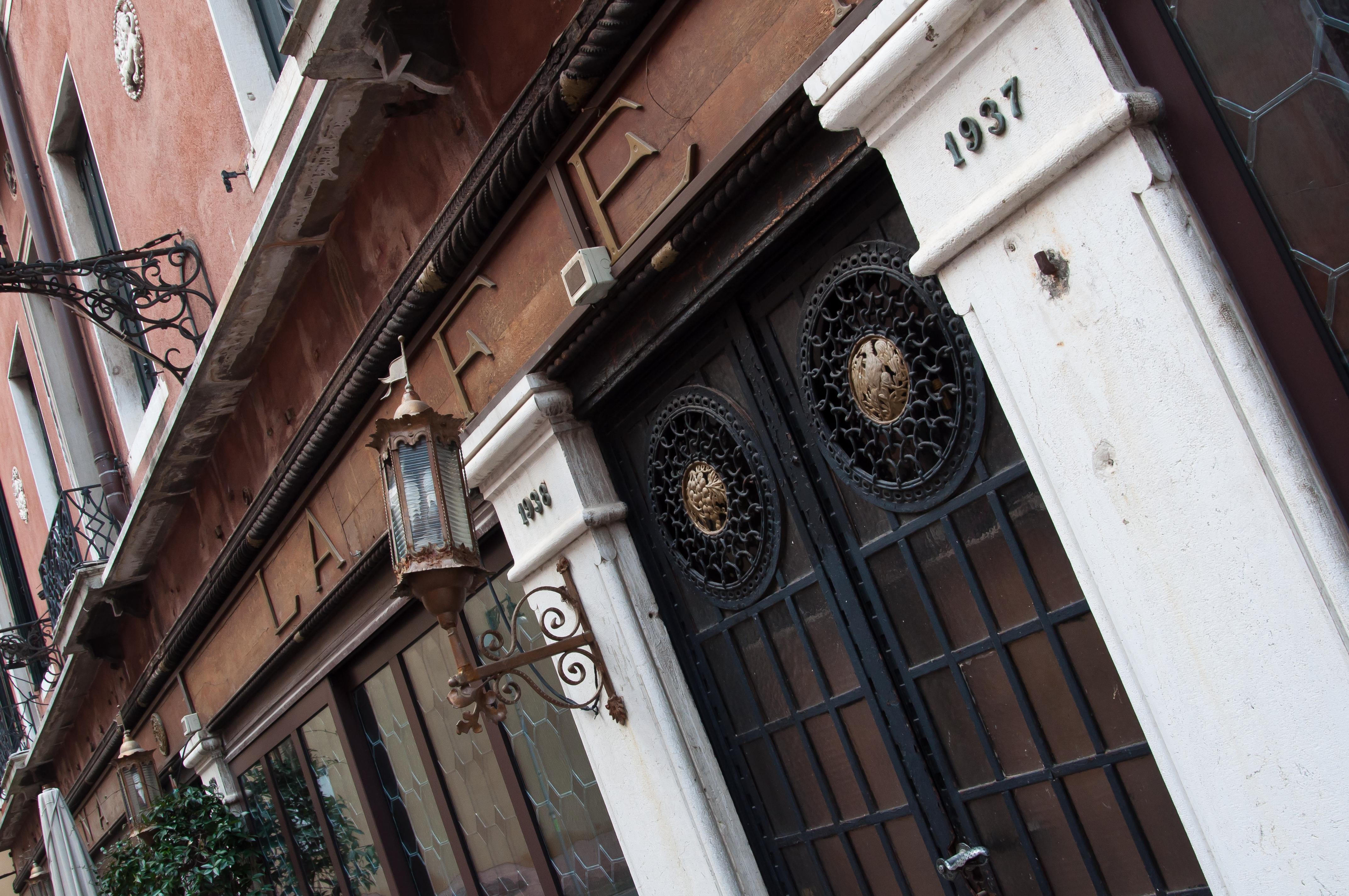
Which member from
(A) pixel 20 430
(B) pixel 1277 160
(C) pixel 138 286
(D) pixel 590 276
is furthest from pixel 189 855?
(B) pixel 1277 160

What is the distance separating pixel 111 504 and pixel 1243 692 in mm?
9302

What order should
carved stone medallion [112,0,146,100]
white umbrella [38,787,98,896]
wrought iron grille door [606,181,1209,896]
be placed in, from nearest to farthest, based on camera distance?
wrought iron grille door [606,181,1209,896]
carved stone medallion [112,0,146,100]
white umbrella [38,787,98,896]

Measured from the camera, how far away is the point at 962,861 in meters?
2.99

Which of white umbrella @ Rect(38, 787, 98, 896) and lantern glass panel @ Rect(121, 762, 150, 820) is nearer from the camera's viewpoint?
white umbrella @ Rect(38, 787, 98, 896)

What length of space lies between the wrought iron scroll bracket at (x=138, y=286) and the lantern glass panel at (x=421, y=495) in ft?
11.7

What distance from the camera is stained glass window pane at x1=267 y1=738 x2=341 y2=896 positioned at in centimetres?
704

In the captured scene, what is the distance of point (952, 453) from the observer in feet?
9.57

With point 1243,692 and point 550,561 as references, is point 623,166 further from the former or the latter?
point 1243,692

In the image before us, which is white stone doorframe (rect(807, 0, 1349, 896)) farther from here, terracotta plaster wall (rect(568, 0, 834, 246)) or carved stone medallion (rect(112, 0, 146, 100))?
carved stone medallion (rect(112, 0, 146, 100))

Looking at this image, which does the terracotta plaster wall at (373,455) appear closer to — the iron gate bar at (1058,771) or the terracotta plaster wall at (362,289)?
the terracotta plaster wall at (362,289)

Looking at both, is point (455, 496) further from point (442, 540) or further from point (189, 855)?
point (189, 855)

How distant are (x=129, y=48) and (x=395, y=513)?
5044 mm

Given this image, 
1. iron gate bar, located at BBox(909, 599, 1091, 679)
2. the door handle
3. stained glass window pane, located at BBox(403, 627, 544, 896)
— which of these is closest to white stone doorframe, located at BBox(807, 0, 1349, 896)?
iron gate bar, located at BBox(909, 599, 1091, 679)

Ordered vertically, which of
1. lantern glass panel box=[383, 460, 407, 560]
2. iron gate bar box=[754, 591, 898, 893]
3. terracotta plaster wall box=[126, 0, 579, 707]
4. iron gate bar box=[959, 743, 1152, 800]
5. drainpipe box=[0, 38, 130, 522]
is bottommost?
iron gate bar box=[959, 743, 1152, 800]
